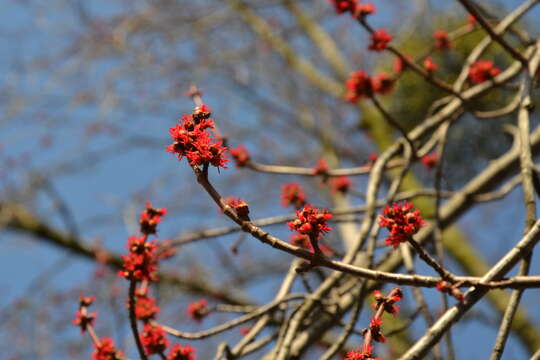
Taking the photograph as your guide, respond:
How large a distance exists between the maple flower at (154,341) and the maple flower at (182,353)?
1.7 inches

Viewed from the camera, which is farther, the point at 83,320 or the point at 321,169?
the point at 321,169

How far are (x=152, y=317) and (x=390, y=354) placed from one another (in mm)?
2941

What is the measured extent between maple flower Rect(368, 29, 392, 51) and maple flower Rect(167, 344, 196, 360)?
1.12 metres

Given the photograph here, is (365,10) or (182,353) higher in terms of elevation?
(365,10)

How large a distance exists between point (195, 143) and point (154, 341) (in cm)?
65

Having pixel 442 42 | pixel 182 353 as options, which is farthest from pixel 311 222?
pixel 442 42

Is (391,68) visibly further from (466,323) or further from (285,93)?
(285,93)

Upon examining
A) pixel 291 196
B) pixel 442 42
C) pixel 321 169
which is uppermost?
pixel 442 42

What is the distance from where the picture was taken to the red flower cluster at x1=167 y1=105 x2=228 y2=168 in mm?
998

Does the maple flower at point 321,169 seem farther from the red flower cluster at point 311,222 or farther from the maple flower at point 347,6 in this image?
the red flower cluster at point 311,222

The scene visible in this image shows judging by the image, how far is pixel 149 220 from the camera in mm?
1331

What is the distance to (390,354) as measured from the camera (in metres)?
4.14

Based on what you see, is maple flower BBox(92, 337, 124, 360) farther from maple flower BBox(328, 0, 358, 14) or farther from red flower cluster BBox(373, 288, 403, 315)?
maple flower BBox(328, 0, 358, 14)

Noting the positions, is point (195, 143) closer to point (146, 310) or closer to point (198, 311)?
point (146, 310)
